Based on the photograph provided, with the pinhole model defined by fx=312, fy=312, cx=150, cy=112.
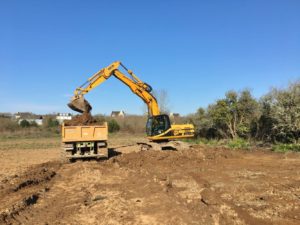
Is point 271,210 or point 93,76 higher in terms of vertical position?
point 93,76

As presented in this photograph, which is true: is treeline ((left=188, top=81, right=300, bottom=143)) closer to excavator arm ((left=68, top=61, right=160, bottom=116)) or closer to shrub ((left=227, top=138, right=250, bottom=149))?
shrub ((left=227, top=138, right=250, bottom=149))

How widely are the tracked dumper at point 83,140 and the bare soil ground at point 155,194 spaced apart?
1.29 meters

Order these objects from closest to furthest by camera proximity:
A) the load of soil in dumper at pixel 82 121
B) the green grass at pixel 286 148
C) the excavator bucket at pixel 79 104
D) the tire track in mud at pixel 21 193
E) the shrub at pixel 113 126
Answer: the tire track in mud at pixel 21 193, the load of soil in dumper at pixel 82 121, the excavator bucket at pixel 79 104, the green grass at pixel 286 148, the shrub at pixel 113 126

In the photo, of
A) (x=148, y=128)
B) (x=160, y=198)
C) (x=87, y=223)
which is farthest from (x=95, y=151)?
(x=87, y=223)

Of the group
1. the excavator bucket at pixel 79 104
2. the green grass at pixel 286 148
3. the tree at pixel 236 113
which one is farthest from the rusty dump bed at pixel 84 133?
the tree at pixel 236 113

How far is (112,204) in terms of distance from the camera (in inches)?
284

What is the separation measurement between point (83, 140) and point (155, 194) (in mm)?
7605

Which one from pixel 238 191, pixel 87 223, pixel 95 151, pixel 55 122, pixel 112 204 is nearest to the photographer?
pixel 87 223

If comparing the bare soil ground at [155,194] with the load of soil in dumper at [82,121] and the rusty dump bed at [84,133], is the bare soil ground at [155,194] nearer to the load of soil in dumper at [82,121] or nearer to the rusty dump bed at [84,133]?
the rusty dump bed at [84,133]

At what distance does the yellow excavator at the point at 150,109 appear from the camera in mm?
17078

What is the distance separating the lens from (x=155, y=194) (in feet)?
26.6

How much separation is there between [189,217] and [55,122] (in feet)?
176

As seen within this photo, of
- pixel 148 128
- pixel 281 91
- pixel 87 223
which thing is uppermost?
pixel 281 91

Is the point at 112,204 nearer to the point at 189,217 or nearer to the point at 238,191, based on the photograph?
the point at 189,217
